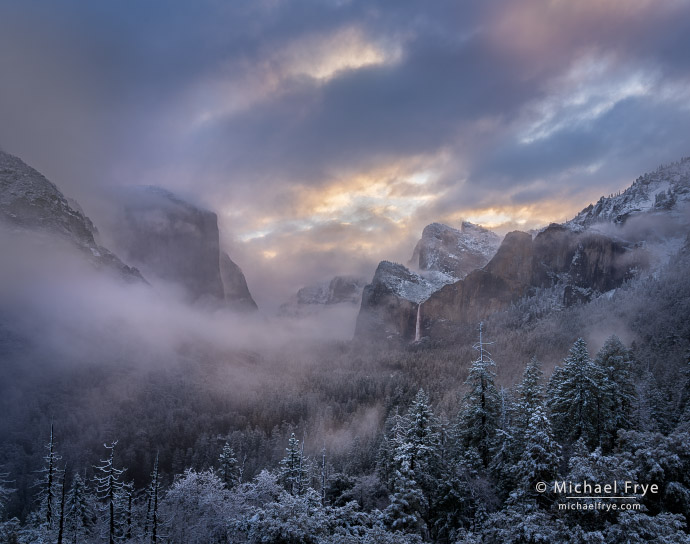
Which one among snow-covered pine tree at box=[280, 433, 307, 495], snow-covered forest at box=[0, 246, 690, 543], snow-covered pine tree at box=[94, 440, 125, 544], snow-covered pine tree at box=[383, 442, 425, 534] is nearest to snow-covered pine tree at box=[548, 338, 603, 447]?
snow-covered forest at box=[0, 246, 690, 543]

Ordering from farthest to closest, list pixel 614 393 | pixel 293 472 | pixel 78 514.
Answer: pixel 293 472 < pixel 78 514 < pixel 614 393

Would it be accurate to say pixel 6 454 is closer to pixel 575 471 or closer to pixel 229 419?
pixel 229 419

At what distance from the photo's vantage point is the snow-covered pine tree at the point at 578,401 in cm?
3923

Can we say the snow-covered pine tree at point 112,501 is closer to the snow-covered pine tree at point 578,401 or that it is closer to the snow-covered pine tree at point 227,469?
the snow-covered pine tree at point 227,469

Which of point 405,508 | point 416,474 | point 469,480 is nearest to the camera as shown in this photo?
point 405,508

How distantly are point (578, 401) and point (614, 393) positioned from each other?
5792 millimetres

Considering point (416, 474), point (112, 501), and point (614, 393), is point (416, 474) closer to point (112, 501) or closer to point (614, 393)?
point (614, 393)

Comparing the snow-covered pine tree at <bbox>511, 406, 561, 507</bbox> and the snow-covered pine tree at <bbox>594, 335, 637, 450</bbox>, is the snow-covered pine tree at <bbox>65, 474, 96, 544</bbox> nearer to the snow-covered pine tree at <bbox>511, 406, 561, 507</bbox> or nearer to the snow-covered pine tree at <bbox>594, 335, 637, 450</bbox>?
the snow-covered pine tree at <bbox>511, 406, 561, 507</bbox>

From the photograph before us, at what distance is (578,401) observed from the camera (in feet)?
130

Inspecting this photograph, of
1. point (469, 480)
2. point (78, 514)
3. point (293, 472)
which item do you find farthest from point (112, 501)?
point (469, 480)

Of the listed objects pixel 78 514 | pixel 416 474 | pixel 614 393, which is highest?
pixel 614 393

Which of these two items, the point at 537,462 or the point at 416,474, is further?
the point at 416,474

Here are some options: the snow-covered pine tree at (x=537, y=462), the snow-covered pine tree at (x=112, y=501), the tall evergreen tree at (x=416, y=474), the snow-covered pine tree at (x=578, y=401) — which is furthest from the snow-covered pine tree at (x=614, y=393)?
the snow-covered pine tree at (x=112, y=501)

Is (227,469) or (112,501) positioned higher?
(112,501)
